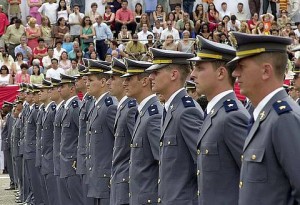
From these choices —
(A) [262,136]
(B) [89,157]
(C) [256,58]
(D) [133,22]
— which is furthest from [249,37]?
(D) [133,22]

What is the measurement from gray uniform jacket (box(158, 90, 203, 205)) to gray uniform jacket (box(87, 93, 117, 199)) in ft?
9.87

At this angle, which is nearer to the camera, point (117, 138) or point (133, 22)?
point (117, 138)

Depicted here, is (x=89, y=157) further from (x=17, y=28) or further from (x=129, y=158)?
(x=17, y=28)

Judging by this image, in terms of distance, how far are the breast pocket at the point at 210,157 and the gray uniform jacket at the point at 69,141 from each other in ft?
21.2

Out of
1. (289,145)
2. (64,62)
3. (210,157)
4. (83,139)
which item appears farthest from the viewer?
(64,62)

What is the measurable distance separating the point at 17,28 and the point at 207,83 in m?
25.2

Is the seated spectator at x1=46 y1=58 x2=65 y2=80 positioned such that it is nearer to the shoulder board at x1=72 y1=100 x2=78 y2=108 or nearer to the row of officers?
the row of officers

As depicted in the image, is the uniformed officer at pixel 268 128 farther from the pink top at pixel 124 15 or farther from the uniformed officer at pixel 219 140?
the pink top at pixel 124 15

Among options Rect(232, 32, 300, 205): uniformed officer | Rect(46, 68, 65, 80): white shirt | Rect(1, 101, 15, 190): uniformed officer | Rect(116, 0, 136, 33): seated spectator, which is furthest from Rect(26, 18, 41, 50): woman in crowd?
Rect(232, 32, 300, 205): uniformed officer

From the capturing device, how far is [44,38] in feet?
104

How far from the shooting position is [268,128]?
517 centimetres

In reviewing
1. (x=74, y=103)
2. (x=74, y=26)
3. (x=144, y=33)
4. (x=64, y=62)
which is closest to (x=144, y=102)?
(x=74, y=103)

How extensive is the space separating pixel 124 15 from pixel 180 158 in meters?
24.5

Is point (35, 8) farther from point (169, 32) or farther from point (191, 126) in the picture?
point (191, 126)
